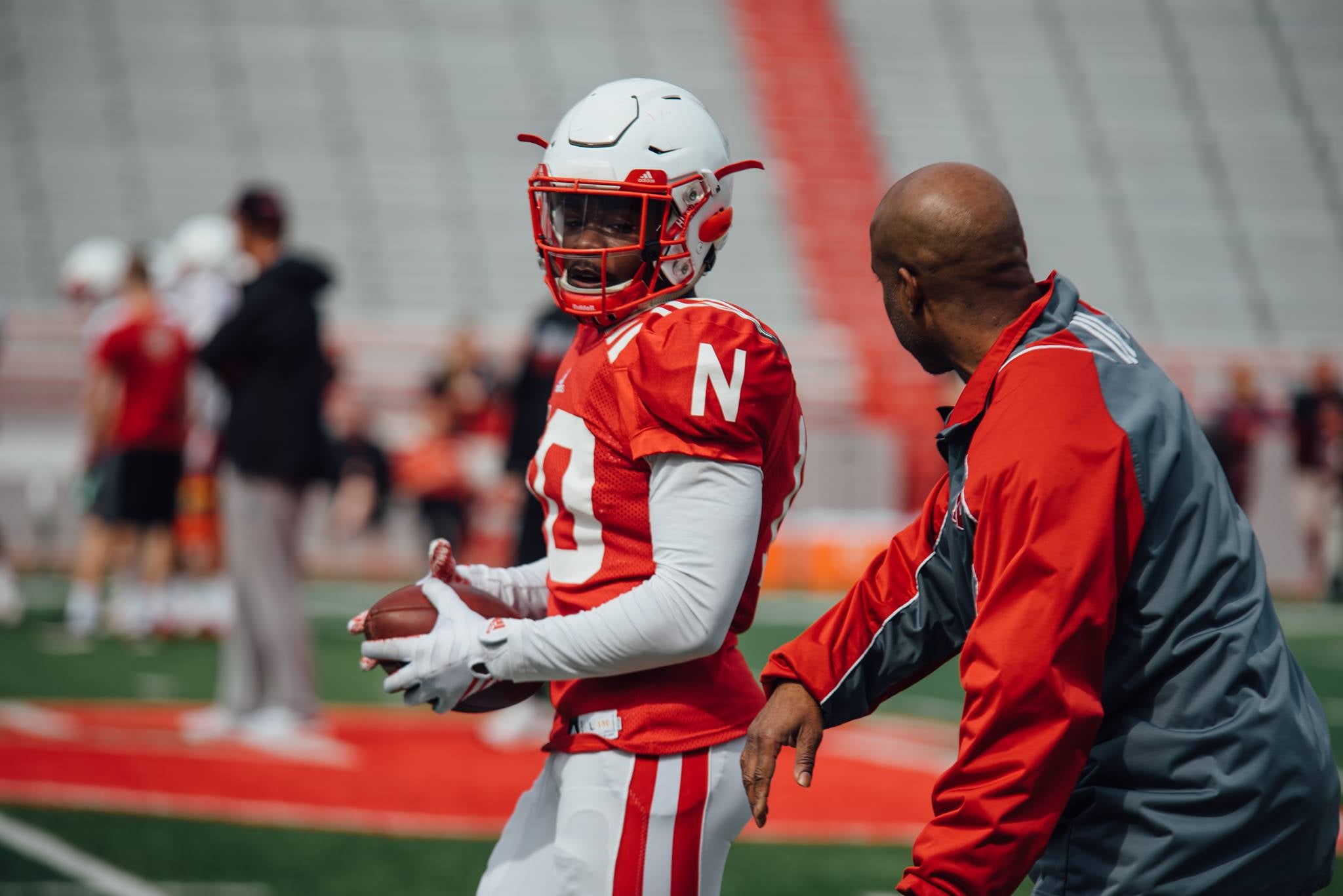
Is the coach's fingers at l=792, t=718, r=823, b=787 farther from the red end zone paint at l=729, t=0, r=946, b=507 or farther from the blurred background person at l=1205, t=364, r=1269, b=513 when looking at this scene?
the red end zone paint at l=729, t=0, r=946, b=507

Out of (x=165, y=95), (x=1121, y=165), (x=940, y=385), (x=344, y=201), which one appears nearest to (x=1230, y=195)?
(x=1121, y=165)

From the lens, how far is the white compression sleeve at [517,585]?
289 centimetres

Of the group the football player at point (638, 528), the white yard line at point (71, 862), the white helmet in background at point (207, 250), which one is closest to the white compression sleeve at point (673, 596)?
the football player at point (638, 528)

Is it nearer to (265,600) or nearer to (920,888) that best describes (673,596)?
(920,888)

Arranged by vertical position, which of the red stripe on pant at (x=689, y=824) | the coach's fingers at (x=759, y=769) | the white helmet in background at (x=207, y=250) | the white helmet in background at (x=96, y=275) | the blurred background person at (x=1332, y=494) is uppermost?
the white helmet in background at (x=96, y=275)

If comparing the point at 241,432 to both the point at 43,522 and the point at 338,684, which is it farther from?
the point at 43,522

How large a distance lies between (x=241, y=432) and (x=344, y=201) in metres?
12.1

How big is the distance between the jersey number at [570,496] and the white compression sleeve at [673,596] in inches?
5.1

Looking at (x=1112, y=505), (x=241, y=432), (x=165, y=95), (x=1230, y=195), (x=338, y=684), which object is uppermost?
(x=165, y=95)

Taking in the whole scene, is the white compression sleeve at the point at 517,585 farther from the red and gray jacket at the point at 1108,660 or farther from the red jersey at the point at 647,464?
the red and gray jacket at the point at 1108,660

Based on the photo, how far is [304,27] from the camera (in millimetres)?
20406

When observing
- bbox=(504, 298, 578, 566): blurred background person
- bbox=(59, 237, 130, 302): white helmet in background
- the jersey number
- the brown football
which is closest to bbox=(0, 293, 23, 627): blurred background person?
bbox=(59, 237, 130, 302): white helmet in background

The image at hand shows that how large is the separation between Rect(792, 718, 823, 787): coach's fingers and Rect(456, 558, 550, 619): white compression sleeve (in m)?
0.67

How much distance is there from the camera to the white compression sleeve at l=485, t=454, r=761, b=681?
8.12 feet
